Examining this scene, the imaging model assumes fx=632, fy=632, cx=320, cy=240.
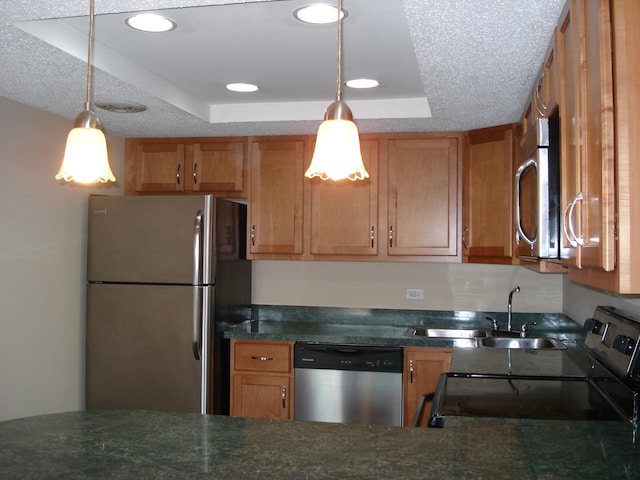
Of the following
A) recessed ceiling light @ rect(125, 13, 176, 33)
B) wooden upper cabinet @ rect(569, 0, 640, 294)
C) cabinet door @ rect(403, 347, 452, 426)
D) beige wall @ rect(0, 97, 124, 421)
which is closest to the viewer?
wooden upper cabinet @ rect(569, 0, 640, 294)

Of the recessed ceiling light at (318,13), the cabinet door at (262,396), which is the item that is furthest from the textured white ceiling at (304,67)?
the cabinet door at (262,396)

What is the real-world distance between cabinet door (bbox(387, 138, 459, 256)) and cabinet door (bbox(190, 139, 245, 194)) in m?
0.94

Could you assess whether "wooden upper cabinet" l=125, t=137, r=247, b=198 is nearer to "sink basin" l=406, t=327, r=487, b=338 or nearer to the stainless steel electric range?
"sink basin" l=406, t=327, r=487, b=338

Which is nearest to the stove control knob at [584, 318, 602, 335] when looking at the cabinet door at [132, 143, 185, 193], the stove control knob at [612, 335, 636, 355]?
the stove control knob at [612, 335, 636, 355]

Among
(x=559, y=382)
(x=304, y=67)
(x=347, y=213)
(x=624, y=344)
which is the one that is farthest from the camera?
(x=347, y=213)

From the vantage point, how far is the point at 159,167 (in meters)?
4.05

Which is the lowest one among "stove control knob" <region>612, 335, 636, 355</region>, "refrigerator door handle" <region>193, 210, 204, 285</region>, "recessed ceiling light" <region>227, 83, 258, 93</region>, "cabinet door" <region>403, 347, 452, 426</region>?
"cabinet door" <region>403, 347, 452, 426</region>

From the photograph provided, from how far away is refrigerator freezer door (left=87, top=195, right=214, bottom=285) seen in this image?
354 cm

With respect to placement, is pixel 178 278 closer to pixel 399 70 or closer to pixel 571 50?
pixel 399 70

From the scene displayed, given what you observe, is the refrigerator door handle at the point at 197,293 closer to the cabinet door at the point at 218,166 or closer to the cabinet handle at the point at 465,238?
the cabinet door at the point at 218,166

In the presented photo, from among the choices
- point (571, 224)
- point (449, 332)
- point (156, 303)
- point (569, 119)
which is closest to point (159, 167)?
point (156, 303)

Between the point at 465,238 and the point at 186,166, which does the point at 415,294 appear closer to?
the point at 465,238

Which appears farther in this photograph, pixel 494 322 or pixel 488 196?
pixel 494 322

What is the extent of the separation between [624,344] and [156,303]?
94.9 inches
